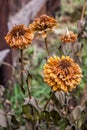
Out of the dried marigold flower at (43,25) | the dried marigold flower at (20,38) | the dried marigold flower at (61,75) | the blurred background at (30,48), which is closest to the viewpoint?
the dried marigold flower at (61,75)

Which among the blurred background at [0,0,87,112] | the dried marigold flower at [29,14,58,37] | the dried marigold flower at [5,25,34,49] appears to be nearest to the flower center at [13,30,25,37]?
the dried marigold flower at [5,25,34,49]

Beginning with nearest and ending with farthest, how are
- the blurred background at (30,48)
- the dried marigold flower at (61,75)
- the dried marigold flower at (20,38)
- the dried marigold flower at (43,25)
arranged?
the dried marigold flower at (61,75), the dried marigold flower at (20,38), the dried marigold flower at (43,25), the blurred background at (30,48)

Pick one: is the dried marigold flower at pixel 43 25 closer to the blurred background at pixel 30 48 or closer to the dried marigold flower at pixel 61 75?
the dried marigold flower at pixel 61 75

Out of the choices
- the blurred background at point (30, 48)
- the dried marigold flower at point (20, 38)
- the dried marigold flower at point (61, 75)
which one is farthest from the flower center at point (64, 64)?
the blurred background at point (30, 48)

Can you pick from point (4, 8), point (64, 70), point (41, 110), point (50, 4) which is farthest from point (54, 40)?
point (64, 70)

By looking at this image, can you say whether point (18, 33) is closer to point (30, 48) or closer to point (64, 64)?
point (64, 64)
